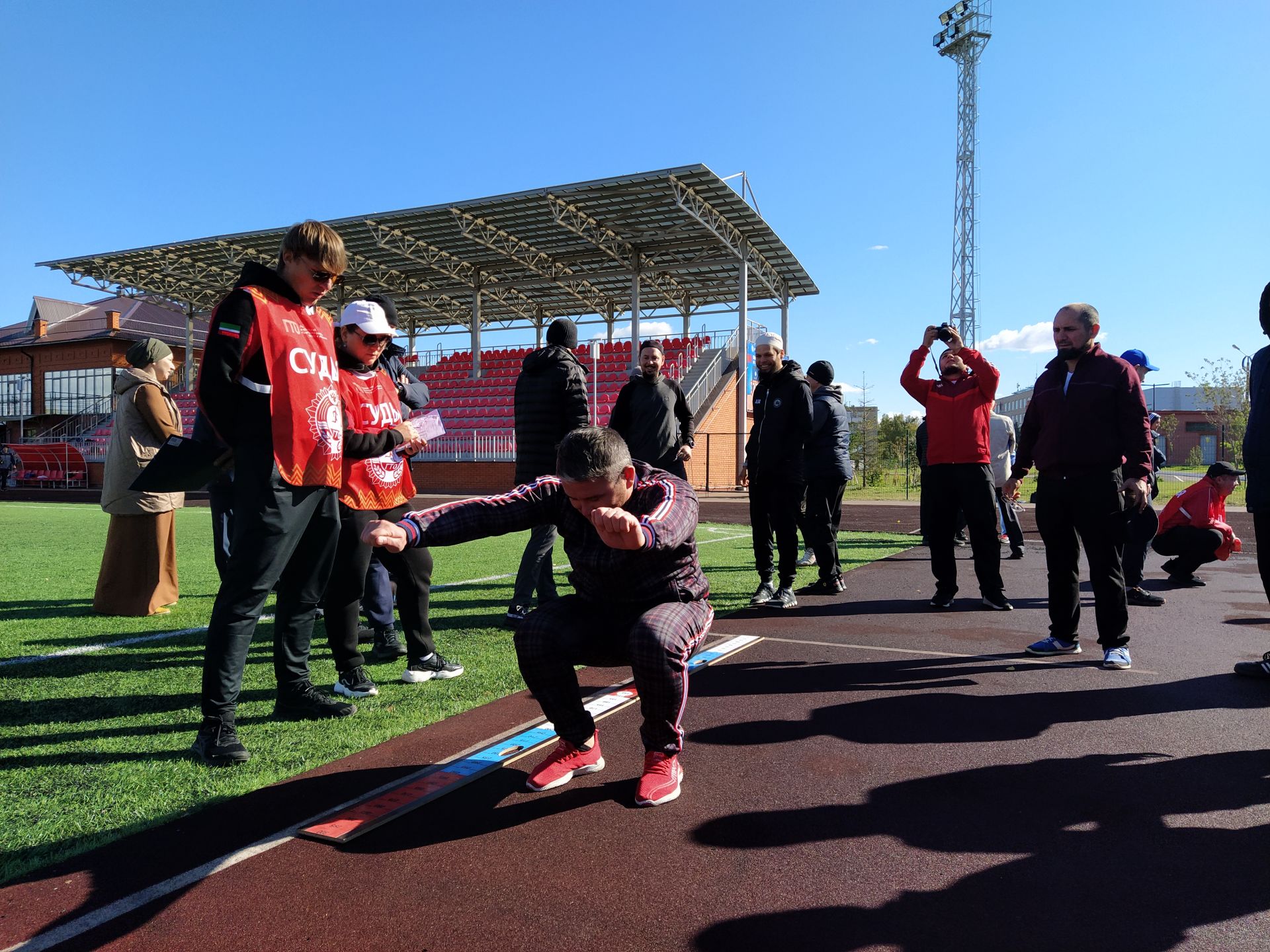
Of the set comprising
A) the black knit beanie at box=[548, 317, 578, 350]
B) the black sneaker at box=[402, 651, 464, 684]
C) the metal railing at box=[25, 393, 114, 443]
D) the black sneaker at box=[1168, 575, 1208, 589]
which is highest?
the metal railing at box=[25, 393, 114, 443]

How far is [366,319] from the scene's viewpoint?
387 centimetres

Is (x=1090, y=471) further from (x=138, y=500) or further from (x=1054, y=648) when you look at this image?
(x=138, y=500)

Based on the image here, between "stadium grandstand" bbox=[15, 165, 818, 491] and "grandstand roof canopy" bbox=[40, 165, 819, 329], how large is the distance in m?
0.07

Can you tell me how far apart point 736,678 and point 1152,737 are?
5.84 feet

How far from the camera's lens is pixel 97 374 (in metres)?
44.6

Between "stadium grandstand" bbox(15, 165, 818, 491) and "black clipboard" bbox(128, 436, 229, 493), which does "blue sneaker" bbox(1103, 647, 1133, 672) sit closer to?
"black clipboard" bbox(128, 436, 229, 493)

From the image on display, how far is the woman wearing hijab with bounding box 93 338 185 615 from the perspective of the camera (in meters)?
5.43

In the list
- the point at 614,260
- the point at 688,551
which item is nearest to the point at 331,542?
the point at 688,551

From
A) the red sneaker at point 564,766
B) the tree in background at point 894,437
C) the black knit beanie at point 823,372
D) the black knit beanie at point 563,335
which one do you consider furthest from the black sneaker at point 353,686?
the tree in background at point 894,437

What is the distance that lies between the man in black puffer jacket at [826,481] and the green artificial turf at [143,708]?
27.4 inches

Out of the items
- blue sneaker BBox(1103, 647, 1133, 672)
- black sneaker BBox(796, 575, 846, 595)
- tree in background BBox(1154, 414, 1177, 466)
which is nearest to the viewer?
blue sneaker BBox(1103, 647, 1133, 672)

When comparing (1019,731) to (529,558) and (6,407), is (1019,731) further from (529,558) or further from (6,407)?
(6,407)

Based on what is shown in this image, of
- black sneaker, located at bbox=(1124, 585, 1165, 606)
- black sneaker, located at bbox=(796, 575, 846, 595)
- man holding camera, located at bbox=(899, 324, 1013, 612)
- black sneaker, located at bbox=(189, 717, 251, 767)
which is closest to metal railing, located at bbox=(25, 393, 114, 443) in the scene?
black sneaker, located at bbox=(796, 575, 846, 595)

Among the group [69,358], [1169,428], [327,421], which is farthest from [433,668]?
[1169,428]
